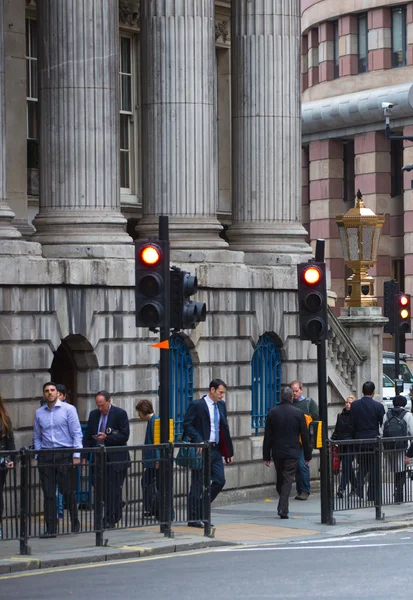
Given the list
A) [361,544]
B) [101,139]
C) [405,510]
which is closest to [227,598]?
[361,544]

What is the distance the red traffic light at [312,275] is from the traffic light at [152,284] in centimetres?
266

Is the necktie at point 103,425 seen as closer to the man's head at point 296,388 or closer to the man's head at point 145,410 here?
the man's head at point 145,410

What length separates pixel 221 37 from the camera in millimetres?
31438

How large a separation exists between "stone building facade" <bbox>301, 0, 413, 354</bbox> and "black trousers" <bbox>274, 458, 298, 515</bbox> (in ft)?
123

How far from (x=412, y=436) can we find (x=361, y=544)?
468 cm

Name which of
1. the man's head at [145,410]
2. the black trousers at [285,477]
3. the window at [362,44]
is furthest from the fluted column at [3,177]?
the window at [362,44]

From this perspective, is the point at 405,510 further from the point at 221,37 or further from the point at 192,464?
the point at 221,37

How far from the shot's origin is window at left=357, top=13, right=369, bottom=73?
62938mm

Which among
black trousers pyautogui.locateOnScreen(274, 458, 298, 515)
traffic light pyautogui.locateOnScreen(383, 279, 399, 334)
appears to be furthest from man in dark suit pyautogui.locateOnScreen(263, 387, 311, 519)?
traffic light pyautogui.locateOnScreen(383, 279, 399, 334)

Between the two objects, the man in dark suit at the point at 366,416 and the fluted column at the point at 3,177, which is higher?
the fluted column at the point at 3,177

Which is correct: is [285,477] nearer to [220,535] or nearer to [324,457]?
[324,457]

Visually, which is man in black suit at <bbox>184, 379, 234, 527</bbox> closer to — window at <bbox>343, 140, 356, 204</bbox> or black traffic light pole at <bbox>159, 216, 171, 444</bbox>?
black traffic light pole at <bbox>159, 216, 171, 444</bbox>

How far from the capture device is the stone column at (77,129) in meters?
24.1

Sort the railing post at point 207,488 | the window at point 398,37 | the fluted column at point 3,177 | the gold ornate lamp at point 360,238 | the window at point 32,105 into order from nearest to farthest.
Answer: the railing post at point 207,488, the fluted column at point 3,177, the window at point 32,105, the gold ornate lamp at point 360,238, the window at point 398,37
